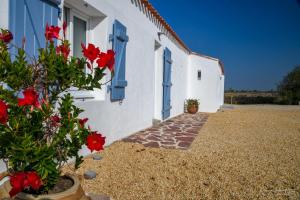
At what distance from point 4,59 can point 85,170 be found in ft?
8.09

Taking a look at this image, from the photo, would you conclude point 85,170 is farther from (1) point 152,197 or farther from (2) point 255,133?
(2) point 255,133

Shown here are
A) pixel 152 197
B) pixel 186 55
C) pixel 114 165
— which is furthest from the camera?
pixel 186 55

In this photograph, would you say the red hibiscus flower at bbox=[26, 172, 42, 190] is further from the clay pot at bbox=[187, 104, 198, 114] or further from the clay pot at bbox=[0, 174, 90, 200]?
the clay pot at bbox=[187, 104, 198, 114]

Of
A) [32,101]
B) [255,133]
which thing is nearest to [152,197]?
[32,101]

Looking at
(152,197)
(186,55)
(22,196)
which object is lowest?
(152,197)

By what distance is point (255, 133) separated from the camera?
7.89m

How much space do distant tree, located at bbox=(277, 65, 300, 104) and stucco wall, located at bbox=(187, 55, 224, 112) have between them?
14.0 m

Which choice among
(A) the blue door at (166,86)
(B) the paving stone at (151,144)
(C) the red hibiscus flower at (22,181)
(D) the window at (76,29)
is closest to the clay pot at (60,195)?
(C) the red hibiscus flower at (22,181)

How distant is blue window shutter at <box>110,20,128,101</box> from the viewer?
5215 mm

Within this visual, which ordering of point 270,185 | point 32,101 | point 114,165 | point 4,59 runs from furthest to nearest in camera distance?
point 114,165
point 270,185
point 4,59
point 32,101

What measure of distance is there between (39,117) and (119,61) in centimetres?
373

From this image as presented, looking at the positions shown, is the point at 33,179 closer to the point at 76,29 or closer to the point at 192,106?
the point at 76,29

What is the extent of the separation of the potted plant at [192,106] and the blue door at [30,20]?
1006 cm

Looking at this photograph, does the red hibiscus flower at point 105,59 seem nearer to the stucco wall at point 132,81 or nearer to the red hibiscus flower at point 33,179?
the red hibiscus flower at point 33,179
